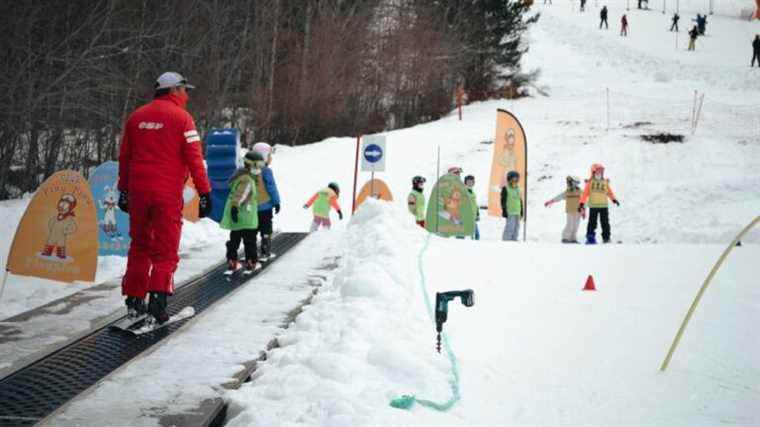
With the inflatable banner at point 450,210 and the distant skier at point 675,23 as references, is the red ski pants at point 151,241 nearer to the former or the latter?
the inflatable banner at point 450,210

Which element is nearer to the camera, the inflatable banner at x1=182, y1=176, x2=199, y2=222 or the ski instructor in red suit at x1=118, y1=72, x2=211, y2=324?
the ski instructor in red suit at x1=118, y1=72, x2=211, y2=324

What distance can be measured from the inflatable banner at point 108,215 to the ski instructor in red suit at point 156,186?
395 cm

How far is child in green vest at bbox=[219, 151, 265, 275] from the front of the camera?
8.62m

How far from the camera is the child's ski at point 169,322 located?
5.74 meters

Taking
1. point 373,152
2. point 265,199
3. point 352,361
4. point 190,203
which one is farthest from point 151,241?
point 373,152

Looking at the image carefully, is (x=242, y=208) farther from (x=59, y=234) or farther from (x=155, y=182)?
(x=155, y=182)

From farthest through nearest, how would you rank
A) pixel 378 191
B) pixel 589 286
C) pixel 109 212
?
pixel 378 191 → pixel 109 212 → pixel 589 286

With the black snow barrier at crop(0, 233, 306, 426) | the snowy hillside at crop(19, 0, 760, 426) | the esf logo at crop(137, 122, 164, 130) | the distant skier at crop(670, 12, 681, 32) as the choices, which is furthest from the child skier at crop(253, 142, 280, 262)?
the distant skier at crop(670, 12, 681, 32)

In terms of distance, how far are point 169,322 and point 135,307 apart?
12.7 inches

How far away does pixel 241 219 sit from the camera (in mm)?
8617

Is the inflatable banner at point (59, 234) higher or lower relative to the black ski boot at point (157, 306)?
higher

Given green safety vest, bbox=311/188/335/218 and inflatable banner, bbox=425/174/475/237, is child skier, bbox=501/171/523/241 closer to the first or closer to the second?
inflatable banner, bbox=425/174/475/237

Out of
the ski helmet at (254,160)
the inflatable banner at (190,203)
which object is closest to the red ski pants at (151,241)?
the ski helmet at (254,160)

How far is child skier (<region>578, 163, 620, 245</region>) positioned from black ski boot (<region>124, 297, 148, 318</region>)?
11.2 meters
